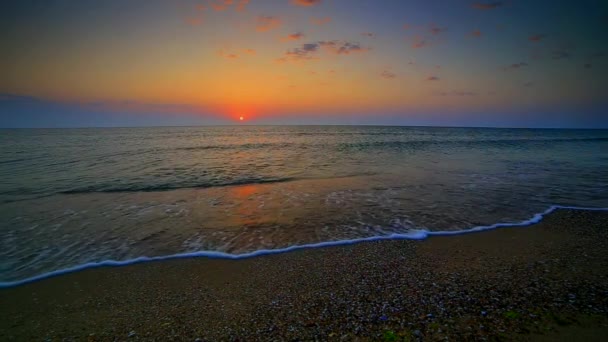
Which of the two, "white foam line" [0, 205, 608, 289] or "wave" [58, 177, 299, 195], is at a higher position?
"wave" [58, 177, 299, 195]

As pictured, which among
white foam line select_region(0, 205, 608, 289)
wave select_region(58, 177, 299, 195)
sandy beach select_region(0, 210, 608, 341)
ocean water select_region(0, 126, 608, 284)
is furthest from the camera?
wave select_region(58, 177, 299, 195)

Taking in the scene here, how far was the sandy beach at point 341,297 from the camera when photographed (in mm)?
3527

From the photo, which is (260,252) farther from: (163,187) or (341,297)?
(163,187)

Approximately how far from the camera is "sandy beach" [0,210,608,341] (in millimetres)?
3527

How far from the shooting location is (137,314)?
13.5 feet

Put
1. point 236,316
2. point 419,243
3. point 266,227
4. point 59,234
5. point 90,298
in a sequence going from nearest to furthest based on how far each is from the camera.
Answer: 1. point 236,316
2. point 90,298
3. point 419,243
4. point 59,234
5. point 266,227

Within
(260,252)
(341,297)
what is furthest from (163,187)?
(341,297)

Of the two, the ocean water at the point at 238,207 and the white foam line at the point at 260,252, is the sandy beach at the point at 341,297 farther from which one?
the ocean water at the point at 238,207

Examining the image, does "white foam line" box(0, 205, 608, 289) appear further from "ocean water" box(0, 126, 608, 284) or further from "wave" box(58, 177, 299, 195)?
"wave" box(58, 177, 299, 195)

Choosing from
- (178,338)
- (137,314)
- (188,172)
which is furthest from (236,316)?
(188,172)

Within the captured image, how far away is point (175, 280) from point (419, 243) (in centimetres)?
555

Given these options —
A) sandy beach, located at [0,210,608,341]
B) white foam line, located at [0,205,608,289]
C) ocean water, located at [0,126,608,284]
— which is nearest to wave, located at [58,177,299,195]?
ocean water, located at [0,126,608,284]

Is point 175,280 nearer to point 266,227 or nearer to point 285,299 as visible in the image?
point 285,299

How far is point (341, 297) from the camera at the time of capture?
4262 mm
